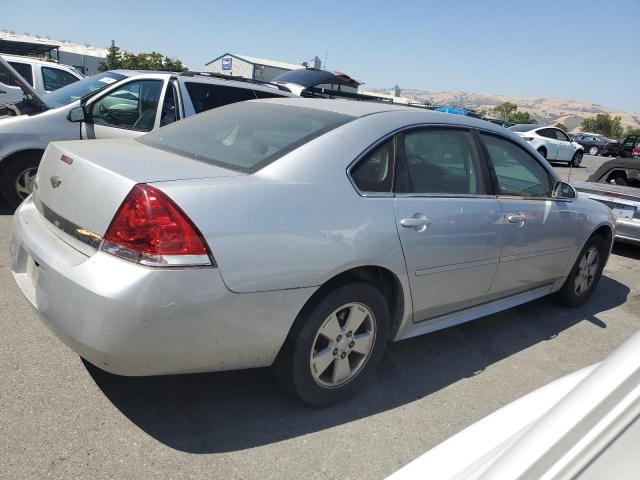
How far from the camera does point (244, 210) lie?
2322 mm

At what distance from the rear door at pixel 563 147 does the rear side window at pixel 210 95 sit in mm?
16251

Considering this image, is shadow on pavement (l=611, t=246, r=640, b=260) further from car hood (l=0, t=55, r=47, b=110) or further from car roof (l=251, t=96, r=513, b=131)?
car hood (l=0, t=55, r=47, b=110)

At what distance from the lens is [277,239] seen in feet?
7.75

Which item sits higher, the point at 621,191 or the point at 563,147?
the point at 621,191

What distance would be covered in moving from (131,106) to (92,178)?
3991 millimetres

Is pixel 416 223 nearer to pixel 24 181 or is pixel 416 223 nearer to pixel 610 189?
pixel 24 181

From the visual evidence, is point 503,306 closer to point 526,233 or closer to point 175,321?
point 526,233

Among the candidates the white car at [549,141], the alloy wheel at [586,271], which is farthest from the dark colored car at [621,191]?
the white car at [549,141]

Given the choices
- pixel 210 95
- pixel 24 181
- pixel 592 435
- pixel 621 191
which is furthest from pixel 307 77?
pixel 592 435

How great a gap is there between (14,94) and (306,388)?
34.2 feet

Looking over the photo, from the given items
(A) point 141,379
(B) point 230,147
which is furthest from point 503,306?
(A) point 141,379

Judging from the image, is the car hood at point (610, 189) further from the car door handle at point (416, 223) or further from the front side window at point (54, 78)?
the front side window at point (54, 78)

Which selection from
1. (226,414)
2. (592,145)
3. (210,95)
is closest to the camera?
(226,414)

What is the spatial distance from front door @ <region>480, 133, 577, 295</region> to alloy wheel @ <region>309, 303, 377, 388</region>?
3.95 feet
